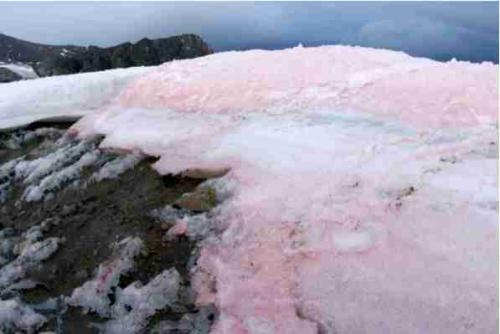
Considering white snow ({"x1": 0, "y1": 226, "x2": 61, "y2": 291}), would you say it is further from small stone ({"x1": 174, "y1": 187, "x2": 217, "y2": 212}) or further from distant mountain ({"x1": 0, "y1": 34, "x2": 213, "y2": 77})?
distant mountain ({"x1": 0, "y1": 34, "x2": 213, "y2": 77})

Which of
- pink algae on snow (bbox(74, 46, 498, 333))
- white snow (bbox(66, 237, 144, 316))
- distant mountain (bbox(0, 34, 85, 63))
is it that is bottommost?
distant mountain (bbox(0, 34, 85, 63))

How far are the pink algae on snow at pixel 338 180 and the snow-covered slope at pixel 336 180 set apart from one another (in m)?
0.01

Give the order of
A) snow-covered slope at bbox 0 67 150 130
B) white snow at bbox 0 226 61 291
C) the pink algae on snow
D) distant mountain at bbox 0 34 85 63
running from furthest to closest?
distant mountain at bbox 0 34 85 63 < snow-covered slope at bbox 0 67 150 130 < white snow at bbox 0 226 61 291 < the pink algae on snow

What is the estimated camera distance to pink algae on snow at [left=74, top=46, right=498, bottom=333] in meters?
4.11

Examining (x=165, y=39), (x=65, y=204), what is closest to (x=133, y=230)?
(x=65, y=204)

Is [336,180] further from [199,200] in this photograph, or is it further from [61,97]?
[61,97]

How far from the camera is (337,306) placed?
4.08m

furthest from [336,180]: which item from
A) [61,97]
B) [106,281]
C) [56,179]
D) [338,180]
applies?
[61,97]

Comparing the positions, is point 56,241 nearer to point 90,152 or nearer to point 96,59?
point 90,152

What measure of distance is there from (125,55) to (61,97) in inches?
1879

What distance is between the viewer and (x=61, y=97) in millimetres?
9781

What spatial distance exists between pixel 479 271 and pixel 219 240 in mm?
1870

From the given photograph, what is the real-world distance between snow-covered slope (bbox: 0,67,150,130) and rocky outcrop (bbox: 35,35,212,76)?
139ft

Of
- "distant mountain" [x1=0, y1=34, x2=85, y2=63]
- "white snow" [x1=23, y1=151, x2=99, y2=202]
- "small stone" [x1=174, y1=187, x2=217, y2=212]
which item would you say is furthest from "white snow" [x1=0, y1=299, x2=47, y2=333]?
"distant mountain" [x1=0, y1=34, x2=85, y2=63]
